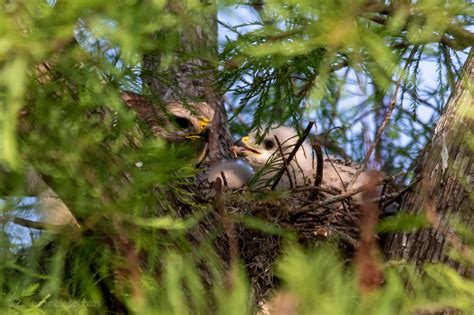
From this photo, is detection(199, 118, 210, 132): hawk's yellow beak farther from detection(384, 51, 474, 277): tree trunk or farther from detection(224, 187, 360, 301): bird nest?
detection(384, 51, 474, 277): tree trunk

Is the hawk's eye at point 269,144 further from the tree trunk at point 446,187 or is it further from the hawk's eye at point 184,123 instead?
the tree trunk at point 446,187

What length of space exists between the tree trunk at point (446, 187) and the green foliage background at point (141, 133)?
0.12m

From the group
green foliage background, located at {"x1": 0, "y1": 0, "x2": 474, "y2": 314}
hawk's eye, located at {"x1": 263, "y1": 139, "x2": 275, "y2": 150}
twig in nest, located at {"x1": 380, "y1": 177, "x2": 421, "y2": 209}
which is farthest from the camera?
hawk's eye, located at {"x1": 263, "y1": 139, "x2": 275, "y2": 150}

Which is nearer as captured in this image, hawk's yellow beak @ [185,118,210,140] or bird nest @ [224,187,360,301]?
bird nest @ [224,187,360,301]

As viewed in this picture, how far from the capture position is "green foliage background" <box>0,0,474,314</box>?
7.75 ft

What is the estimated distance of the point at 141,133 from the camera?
344 cm

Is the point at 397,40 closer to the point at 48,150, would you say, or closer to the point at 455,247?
the point at 455,247

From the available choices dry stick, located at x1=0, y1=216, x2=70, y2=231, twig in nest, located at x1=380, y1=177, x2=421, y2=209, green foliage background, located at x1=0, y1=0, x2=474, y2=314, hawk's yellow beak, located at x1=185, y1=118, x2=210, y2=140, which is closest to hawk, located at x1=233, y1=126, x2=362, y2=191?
hawk's yellow beak, located at x1=185, y1=118, x2=210, y2=140

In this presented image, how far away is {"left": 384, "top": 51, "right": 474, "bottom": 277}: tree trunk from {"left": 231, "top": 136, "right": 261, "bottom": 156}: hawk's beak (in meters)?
1.63

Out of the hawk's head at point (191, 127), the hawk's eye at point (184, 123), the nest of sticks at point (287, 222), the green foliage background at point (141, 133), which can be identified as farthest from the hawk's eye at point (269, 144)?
the green foliage background at point (141, 133)

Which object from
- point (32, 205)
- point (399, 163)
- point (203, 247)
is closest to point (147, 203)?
point (32, 205)

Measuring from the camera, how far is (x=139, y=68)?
3.45 m

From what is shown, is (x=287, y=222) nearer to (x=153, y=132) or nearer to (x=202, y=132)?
(x=153, y=132)

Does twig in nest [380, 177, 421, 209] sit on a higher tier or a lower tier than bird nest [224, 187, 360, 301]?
higher
